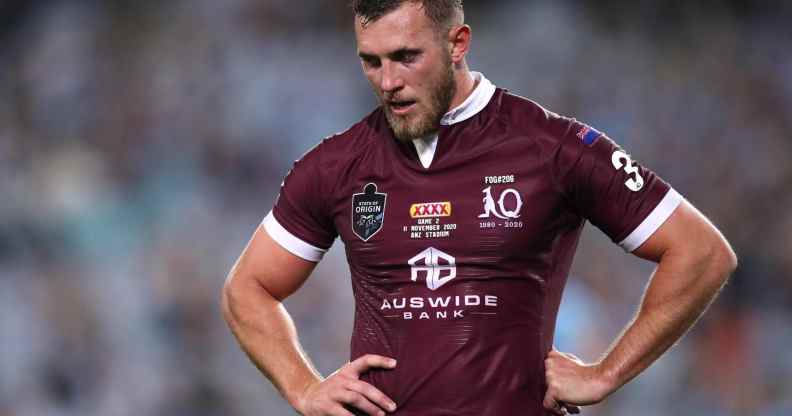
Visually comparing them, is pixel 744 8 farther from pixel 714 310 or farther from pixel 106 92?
pixel 106 92

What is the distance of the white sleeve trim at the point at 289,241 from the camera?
3414mm

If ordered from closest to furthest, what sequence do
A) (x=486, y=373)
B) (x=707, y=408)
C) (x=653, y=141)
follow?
(x=486, y=373)
(x=707, y=408)
(x=653, y=141)

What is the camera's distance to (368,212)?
3215 millimetres

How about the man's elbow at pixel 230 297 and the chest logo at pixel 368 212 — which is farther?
the man's elbow at pixel 230 297

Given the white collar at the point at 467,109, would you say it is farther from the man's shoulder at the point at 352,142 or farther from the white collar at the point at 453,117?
the man's shoulder at the point at 352,142

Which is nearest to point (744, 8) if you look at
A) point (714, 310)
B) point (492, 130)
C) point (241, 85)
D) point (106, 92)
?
point (714, 310)

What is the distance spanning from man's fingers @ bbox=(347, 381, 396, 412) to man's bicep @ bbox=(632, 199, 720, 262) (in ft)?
2.73

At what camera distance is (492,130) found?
3.18m

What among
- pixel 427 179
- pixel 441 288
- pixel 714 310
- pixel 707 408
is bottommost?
pixel 707 408

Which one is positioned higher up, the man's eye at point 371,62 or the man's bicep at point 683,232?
the man's eye at point 371,62

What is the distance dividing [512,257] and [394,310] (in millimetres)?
363

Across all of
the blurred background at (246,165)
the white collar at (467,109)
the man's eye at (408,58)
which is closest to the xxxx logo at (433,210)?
the white collar at (467,109)

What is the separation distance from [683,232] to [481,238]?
1.78 feet

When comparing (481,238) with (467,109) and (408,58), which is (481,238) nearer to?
(467,109)
